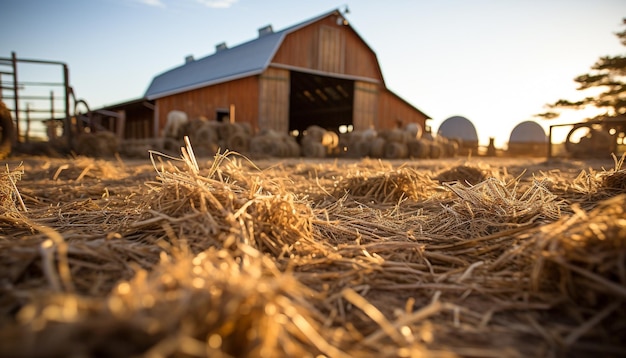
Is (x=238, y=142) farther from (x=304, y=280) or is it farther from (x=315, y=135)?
(x=304, y=280)

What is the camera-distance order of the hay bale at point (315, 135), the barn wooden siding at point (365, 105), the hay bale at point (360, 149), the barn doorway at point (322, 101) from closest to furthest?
the hay bale at point (315, 135) < the hay bale at point (360, 149) < the barn wooden siding at point (365, 105) < the barn doorway at point (322, 101)

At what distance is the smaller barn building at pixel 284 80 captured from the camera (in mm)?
16844

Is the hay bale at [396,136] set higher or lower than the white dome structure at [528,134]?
lower

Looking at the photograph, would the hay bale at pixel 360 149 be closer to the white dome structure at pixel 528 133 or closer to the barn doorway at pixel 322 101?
the barn doorway at pixel 322 101

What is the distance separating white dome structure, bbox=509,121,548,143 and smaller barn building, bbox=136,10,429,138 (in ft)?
34.0

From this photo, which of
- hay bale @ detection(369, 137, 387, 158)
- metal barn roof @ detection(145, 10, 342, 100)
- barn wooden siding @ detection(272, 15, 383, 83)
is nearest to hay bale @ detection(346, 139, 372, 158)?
hay bale @ detection(369, 137, 387, 158)

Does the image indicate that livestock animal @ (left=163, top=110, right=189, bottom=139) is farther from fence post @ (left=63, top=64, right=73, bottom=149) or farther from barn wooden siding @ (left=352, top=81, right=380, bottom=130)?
barn wooden siding @ (left=352, top=81, right=380, bottom=130)

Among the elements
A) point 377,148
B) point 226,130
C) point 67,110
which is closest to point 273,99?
point 226,130

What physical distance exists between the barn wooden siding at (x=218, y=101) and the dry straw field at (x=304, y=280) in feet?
49.4

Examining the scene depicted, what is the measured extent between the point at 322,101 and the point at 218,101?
8.98 metres

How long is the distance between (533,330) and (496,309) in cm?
13

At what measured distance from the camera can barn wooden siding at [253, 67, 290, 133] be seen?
54.9ft

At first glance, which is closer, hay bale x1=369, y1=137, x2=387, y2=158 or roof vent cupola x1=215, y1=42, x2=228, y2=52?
hay bale x1=369, y1=137, x2=387, y2=158

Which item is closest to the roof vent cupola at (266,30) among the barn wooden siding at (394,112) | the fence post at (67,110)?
the barn wooden siding at (394,112)
